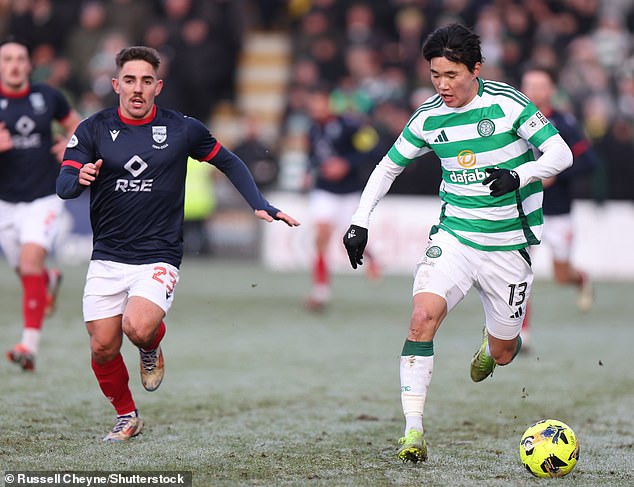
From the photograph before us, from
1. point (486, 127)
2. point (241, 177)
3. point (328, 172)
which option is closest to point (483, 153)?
point (486, 127)

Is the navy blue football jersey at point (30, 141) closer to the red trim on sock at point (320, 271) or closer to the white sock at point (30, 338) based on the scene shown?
the white sock at point (30, 338)

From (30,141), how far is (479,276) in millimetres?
4184

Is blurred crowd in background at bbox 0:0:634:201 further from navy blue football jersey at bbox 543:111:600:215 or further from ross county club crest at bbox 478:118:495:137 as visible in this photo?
ross county club crest at bbox 478:118:495:137

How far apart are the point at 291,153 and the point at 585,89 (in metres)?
5.17

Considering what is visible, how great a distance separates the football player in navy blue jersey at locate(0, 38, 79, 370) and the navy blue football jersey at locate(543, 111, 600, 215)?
13.7 ft

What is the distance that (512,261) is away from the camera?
649cm

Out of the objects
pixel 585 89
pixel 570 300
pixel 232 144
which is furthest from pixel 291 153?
pixel 570 300

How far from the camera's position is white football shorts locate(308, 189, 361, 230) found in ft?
45.3

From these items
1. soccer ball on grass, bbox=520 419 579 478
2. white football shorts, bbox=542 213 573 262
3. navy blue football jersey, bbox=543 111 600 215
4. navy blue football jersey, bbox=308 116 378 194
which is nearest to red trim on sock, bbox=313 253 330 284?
navy blue football jersey, bbox=308 116 378 194

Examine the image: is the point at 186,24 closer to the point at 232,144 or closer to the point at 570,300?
the point at 232,144

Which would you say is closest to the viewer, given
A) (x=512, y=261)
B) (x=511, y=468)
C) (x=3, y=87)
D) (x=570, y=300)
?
(x=511, y=468)

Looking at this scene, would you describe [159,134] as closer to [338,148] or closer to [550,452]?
[550,452]

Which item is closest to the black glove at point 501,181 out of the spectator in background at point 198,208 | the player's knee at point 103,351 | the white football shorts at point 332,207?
the player's knee at point 103,351

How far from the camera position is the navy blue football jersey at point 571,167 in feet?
33.5
